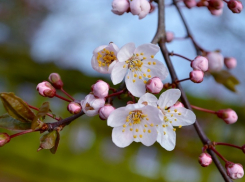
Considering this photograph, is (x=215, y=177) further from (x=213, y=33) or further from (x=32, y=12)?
(x=32, y=12)

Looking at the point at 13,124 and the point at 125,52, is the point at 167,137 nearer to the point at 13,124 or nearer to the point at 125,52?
the point at 125,52

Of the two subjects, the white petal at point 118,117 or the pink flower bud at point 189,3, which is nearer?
the white petal at point 118,117

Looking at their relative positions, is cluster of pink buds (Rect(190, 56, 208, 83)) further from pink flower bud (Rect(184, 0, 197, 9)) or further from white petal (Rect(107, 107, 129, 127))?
pink flower bud (Rect(184, 0, 197, 9))

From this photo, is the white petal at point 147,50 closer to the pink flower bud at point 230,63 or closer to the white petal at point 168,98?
the white petal at point 168,98

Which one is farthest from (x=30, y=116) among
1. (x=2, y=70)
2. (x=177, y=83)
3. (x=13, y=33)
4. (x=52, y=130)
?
(x=13, y=33)

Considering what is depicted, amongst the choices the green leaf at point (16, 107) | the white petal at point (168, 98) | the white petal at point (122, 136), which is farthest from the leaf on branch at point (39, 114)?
the white petal at point (168, 98)

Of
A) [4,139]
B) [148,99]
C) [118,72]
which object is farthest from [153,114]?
[4,139]
